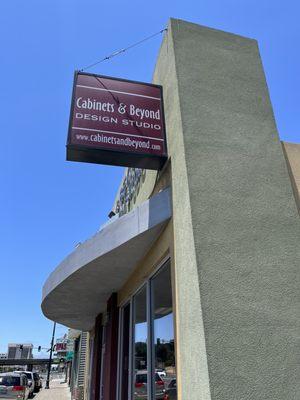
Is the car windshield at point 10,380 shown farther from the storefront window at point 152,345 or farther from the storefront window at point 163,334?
the storefront window at point 163,334

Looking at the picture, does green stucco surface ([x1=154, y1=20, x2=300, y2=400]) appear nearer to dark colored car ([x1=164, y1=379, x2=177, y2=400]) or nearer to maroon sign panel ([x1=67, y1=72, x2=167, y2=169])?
maroon sign panel ([x1=67, y1=72, x2=167, y2=169])

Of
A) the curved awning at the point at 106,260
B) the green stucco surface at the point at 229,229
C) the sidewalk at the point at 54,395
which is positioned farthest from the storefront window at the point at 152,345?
the sidewalk at the point at 54,395

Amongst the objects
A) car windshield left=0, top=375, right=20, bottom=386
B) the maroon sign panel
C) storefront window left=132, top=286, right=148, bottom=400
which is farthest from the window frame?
car windshield left=0, top=375, right=20, bottom=386

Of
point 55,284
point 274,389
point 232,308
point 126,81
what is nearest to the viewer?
point 274,389

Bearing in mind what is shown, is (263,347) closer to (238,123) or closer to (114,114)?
(238,123)

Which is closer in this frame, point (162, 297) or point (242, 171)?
point (242, 171)

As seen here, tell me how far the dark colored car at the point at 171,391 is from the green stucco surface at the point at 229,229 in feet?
2.25

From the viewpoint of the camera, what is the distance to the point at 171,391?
16.3 ft

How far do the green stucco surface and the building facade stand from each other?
0.04 ft

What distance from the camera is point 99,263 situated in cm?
661

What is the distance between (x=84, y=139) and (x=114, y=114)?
0.69 metres

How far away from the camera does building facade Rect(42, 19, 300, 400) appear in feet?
12.3

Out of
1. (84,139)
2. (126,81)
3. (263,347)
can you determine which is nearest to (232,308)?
(263,347)

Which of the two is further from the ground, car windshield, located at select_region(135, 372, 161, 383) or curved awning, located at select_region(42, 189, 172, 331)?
curved awning, located at select_region(42, 189, 172, 331)
